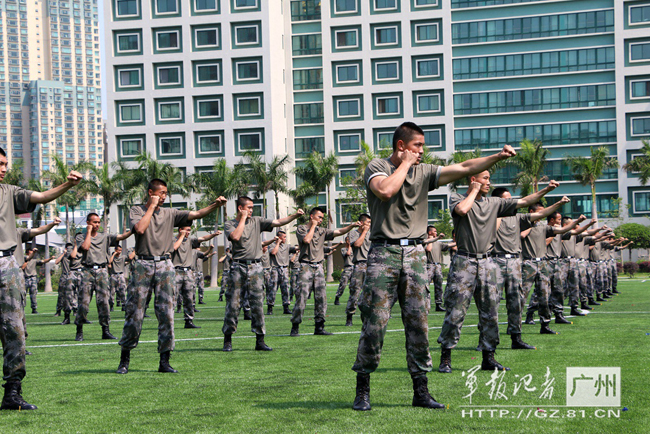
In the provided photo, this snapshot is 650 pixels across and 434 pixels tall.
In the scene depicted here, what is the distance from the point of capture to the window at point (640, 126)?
6406 centimetres

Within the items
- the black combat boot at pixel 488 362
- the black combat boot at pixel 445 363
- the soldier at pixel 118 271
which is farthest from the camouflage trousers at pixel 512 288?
the soldier at pixel 118 271

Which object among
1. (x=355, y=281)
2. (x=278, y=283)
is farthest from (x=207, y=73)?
(x=355, y=281)

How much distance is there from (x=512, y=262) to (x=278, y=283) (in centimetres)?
1379

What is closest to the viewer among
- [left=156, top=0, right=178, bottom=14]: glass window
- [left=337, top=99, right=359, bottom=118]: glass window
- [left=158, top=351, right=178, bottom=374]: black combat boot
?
[left=158, top=351, right=178, bottom=374]: black combat boot

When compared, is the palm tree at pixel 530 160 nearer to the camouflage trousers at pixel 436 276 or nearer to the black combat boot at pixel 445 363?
the camouflage trousers at pixel 436 276

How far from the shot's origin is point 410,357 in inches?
263

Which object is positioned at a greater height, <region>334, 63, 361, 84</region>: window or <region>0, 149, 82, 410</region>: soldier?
<region>334, 63, 361, 84</region>: window

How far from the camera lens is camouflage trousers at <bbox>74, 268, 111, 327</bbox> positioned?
14477 mm

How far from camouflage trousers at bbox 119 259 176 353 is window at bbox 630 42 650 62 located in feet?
210

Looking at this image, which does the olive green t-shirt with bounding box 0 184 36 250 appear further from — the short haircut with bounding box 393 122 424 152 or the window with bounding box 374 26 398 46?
the window with bounding box 374 26 398 46

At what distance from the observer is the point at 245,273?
38.6 feet

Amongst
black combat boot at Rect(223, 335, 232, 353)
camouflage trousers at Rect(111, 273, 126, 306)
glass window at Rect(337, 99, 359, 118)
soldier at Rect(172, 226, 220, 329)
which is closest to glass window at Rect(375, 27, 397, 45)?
glass window at Rect(337, 99, 359, 118)

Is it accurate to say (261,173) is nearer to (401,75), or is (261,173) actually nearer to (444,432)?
(401,75)

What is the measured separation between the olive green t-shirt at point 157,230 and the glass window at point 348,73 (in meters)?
59.0
